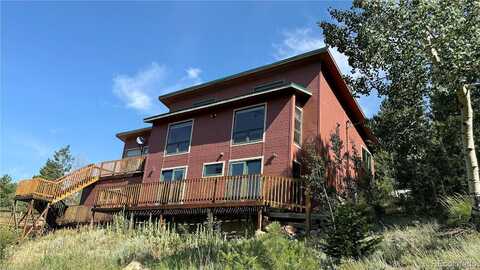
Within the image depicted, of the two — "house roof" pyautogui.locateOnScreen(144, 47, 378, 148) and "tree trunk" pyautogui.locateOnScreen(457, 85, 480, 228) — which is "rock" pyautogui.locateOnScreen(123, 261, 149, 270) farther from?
"house roof" pyautogui.locateOnScreen(144, 47, 378, 148)

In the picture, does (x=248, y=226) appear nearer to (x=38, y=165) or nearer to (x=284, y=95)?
(x=284, y=95)

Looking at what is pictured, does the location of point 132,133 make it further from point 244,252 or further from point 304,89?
point 244,252

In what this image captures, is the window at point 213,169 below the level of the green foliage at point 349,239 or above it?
above

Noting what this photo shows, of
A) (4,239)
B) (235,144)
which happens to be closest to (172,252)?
(4,239)

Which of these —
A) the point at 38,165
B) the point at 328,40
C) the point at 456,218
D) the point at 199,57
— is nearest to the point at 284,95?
the point at 328,40

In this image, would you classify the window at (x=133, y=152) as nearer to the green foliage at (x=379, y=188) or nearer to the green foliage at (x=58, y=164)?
the green foliage at (x=379, y=188)

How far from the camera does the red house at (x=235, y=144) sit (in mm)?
14422

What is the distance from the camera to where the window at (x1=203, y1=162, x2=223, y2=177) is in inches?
680

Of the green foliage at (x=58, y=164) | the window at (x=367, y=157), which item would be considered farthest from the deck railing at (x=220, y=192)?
the green foliage at (x=58, y=164)

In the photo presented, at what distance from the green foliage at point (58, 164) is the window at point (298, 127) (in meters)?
37.0

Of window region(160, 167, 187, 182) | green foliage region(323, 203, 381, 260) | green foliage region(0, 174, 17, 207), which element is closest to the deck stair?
window region(160, 167, 187, 182)

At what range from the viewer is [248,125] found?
1730 centimetres

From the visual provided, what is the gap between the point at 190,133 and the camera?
63.2 ft

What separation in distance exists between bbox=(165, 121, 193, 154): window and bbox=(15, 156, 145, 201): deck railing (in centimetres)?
354
